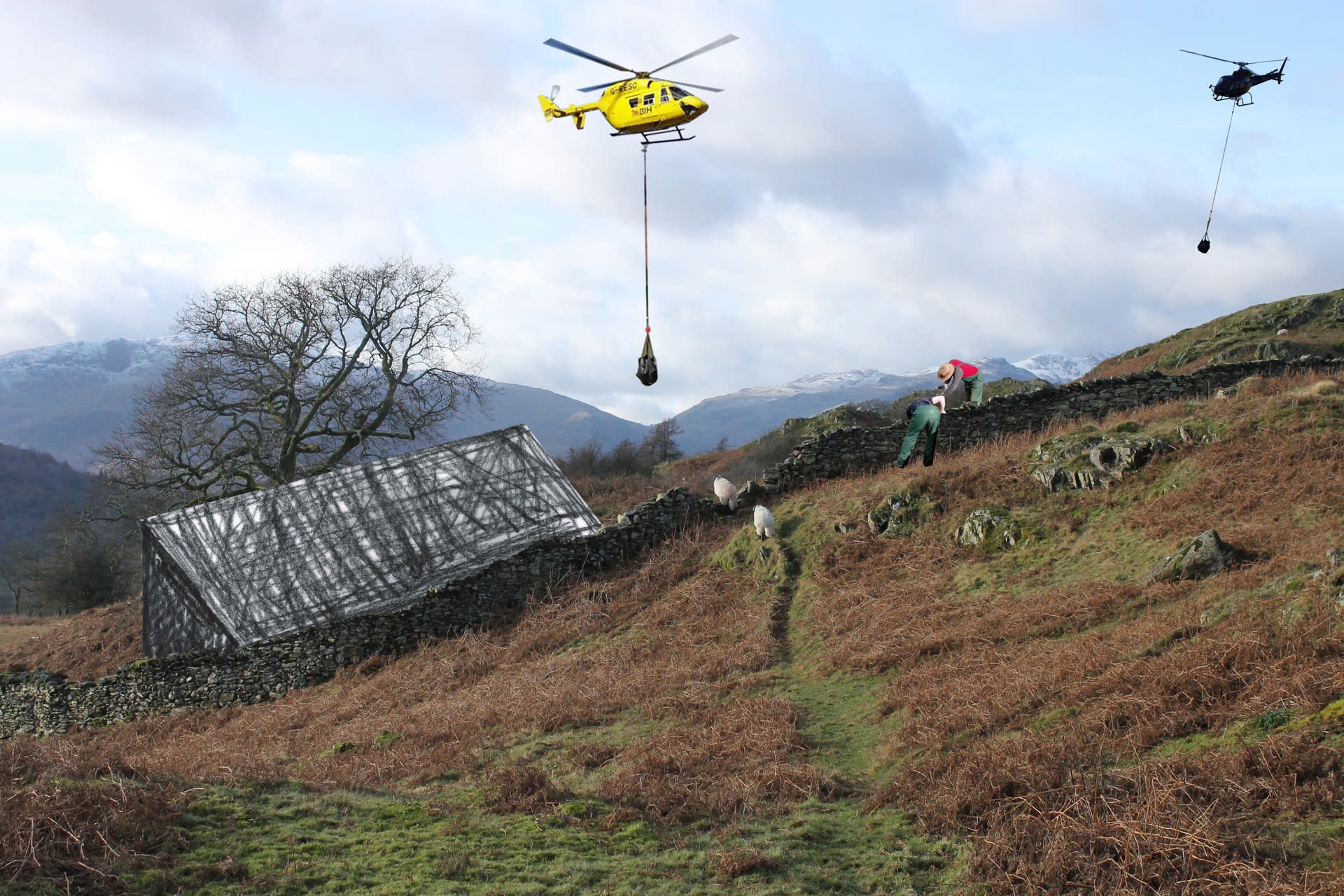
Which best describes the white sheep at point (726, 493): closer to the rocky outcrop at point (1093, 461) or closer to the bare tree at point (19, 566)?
the rocky outcrop at point (1093, 461)

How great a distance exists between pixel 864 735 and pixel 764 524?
9.01m

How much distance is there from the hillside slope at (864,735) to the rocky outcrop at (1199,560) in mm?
264

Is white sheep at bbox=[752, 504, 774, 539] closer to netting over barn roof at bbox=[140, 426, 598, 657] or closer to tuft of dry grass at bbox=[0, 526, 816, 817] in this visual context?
tuft of dry grass at bbox=[0, 526, 816, 817]

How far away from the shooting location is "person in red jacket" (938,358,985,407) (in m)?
5.74

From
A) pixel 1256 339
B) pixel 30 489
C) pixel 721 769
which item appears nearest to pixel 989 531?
pixel 721 769

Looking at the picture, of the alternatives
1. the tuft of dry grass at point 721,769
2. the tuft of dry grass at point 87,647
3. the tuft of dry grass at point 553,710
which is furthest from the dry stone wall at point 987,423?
the tuft of dry grass at point 87,647

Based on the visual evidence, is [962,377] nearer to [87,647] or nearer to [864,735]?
[864,735]

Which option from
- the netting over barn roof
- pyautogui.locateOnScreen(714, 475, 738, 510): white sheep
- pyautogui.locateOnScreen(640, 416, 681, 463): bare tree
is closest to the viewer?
the netting over barn roof

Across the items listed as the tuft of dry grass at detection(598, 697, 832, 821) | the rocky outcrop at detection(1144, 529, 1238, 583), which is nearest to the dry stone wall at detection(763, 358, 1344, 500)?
the rocky outcrop at detection(1144, 529, 1238, 583)

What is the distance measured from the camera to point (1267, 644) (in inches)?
392

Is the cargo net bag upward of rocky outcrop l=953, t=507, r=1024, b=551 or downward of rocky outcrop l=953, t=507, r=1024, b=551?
upward

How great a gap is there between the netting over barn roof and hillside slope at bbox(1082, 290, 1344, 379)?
2381 cm

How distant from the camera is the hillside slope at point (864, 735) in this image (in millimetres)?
7906

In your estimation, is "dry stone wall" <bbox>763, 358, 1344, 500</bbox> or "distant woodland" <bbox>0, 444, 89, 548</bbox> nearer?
"dry stone wall" <bbox>763, 358, 1344, 500</bbox>
